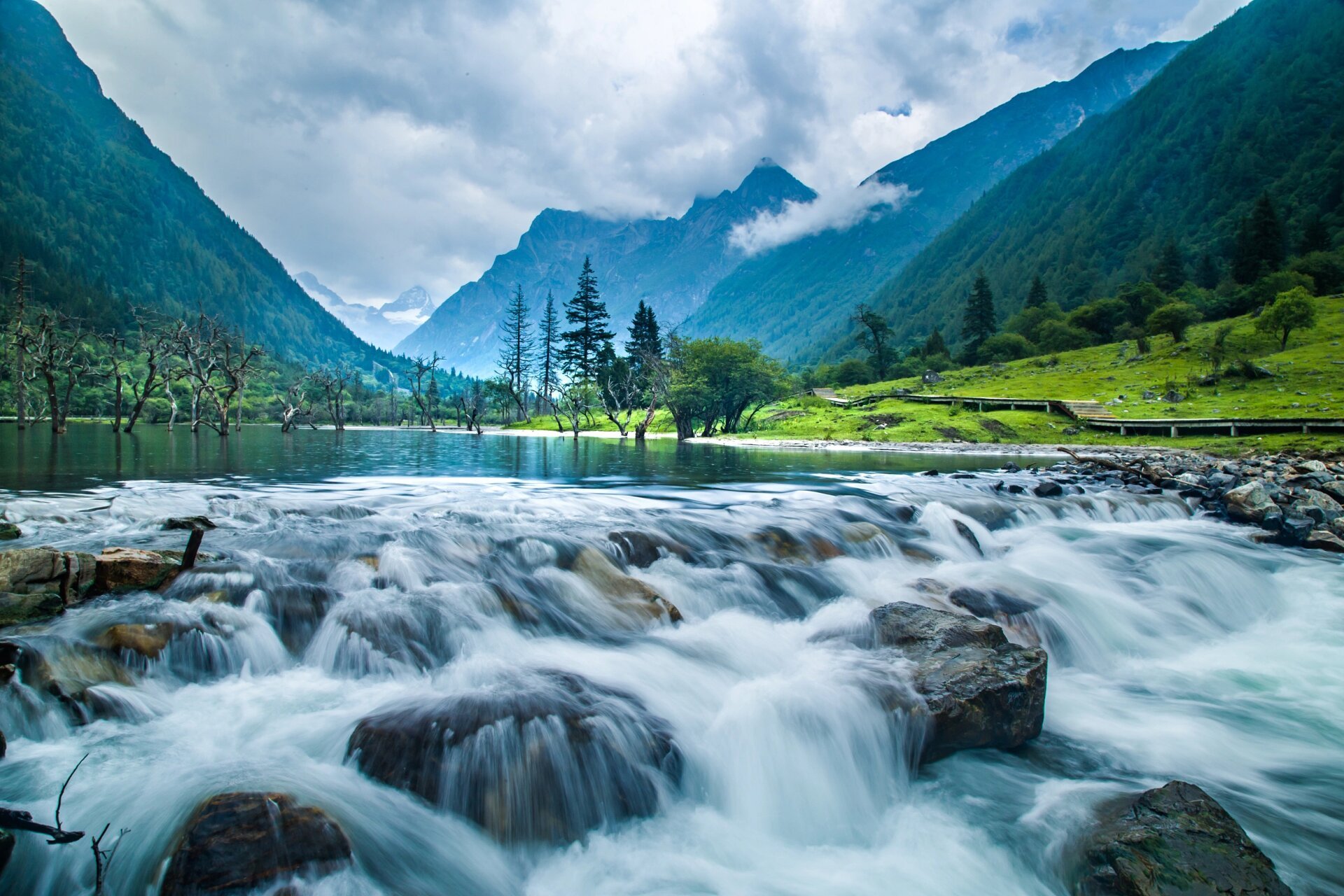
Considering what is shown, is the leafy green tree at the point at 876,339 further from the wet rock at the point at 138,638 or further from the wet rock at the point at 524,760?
the wet rock at the point at 138,638

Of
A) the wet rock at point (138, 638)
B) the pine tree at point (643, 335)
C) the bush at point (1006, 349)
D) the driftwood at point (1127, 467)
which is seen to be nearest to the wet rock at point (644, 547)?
the wet rock at point (138, 638)

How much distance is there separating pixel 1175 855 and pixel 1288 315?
62459 mm

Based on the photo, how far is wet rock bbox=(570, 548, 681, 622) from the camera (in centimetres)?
804

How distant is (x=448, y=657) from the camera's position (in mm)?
6520

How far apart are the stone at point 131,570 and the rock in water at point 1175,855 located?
29.5ft

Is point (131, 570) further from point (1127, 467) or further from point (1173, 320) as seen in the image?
point (1173, 320)

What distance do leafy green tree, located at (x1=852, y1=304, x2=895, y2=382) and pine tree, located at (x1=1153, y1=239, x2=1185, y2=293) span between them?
35135mm

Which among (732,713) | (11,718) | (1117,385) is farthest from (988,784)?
(1117,385)

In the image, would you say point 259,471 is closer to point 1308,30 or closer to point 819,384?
point 819,384

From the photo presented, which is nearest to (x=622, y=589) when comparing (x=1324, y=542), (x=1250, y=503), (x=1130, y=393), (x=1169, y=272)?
(x=1324, y=542)

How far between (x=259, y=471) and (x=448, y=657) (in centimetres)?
1826

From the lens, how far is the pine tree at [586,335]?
293ft

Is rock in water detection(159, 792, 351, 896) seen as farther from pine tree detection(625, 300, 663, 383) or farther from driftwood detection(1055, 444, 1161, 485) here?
pine tree detection(625, 300, 663, 383)

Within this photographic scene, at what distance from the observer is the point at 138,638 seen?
5617 millimetres
